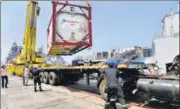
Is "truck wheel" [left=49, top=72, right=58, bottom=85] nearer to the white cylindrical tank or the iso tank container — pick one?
the iso tank container

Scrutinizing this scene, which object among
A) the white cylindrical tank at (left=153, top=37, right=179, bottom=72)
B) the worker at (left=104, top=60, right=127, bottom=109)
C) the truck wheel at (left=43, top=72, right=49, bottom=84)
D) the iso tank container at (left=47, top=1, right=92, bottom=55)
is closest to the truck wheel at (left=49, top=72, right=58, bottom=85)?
the truck wheel at (left=43, top=72, right=49, bottom=84)

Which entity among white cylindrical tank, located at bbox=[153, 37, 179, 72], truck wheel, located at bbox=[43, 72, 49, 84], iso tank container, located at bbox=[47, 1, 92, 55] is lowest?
truck wheel, located at bbox=[43, 72, 49, 84]

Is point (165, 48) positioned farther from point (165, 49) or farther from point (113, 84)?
point (113, 84)

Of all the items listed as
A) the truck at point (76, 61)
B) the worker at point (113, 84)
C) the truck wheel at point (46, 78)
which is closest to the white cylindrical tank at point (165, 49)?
the truck at point (76, 61)

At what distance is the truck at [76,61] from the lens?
341 inches

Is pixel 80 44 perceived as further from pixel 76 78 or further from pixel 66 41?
pixel 76 78

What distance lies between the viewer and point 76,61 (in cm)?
1612

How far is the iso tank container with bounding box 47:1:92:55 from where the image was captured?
44.3 ft

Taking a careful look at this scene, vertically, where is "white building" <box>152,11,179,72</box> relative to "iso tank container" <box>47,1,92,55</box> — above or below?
below

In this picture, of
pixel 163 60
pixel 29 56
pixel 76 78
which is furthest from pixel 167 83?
pixel 29 56

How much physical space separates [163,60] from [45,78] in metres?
11.7

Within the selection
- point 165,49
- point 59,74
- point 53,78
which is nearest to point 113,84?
point 165,49

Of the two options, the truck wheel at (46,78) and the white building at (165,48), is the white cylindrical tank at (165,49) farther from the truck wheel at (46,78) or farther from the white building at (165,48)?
the truck wheel at (46,78)

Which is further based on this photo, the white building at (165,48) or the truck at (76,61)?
the truck at (76,61)
